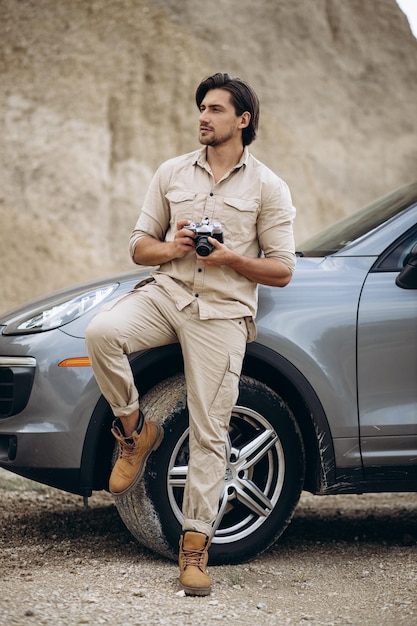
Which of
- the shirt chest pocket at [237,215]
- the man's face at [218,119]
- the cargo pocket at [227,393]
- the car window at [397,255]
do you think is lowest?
the cargo pocket at [227,393]

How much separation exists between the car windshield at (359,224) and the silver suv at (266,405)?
28 cm

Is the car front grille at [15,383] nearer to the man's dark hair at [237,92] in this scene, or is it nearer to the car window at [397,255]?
Answer: the man's dark hair at [237,92]

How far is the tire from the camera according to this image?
4.22 m

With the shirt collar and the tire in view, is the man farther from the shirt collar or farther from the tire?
the tire

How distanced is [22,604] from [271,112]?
55.1ft

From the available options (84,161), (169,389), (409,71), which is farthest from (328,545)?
(409,71)

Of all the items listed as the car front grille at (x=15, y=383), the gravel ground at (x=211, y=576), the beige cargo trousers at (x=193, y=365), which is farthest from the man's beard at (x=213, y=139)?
the gravel ground at (x=211, y=576)

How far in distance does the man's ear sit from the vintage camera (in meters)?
0.51

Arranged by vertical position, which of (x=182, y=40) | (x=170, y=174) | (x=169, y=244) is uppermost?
(x=182, y=40)

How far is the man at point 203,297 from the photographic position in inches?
156

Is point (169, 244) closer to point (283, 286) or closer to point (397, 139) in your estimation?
point (283, 286)

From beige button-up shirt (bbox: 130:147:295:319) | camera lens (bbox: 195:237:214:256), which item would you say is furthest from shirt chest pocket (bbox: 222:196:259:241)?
camera lens (bbox: 195:237:214:256)

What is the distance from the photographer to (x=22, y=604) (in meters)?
3.67

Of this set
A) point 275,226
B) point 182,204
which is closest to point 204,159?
point 182,204
